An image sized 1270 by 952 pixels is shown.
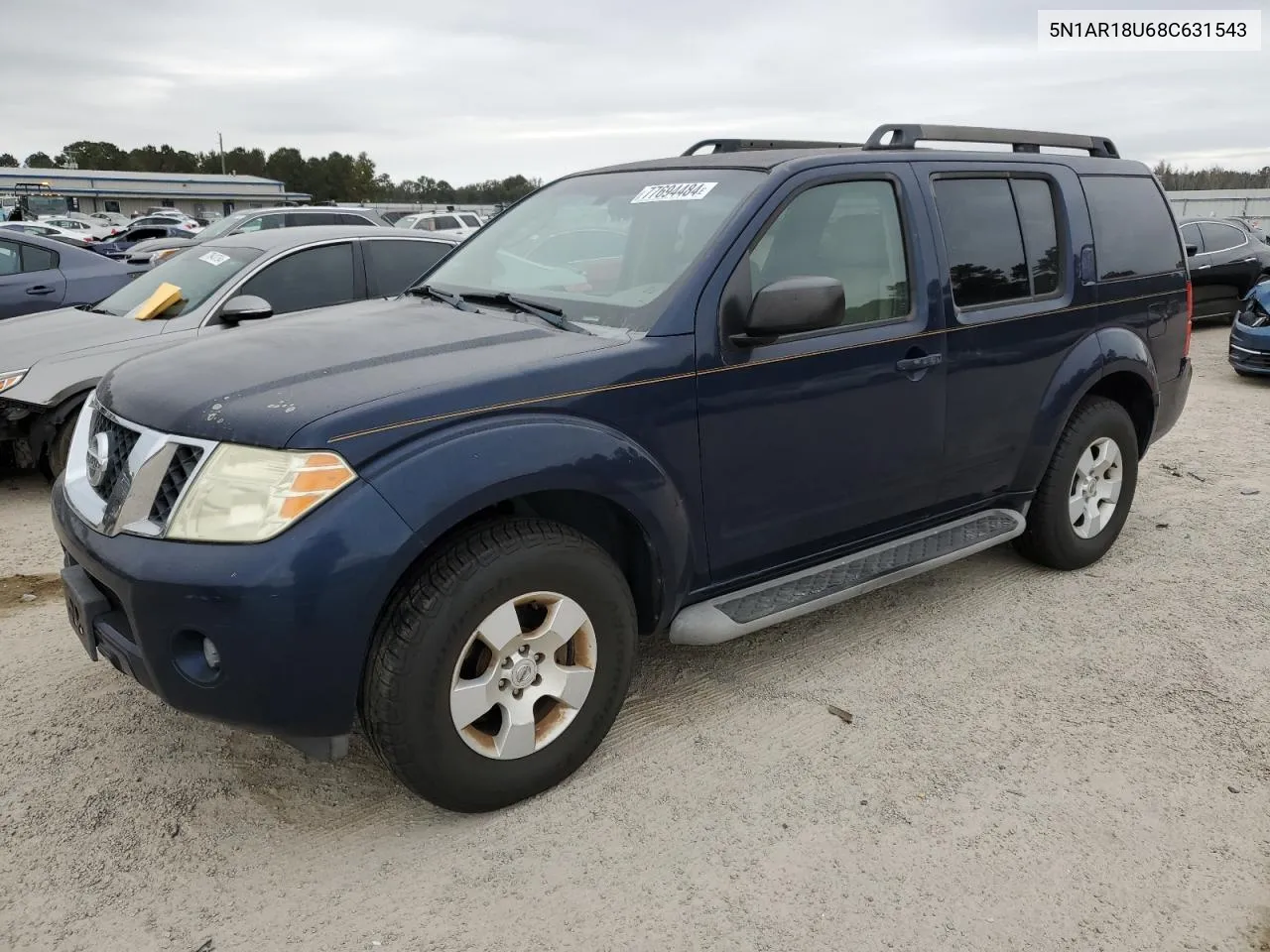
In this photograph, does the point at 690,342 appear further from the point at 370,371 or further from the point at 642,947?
the point at 642,947

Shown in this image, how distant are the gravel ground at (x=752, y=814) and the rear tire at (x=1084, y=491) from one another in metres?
→ 0.51

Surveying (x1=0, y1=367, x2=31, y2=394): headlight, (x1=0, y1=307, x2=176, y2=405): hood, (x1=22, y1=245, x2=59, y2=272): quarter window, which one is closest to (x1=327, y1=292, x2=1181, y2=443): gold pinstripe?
(x1=0, y1=307, x2=176, y2=405): hood

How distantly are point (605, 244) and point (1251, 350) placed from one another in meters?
8.49

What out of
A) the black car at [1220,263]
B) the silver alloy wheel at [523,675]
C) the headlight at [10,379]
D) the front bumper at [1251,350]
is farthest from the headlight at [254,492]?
the black car at [1220,263]

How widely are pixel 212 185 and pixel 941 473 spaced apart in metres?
90.6

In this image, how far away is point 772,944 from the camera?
2.39 metres

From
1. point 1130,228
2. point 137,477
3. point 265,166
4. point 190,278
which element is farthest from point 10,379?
point 265,166

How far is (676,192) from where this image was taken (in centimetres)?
355

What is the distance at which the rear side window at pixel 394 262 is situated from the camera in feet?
21.9

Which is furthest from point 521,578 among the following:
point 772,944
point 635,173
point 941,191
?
point 941,191

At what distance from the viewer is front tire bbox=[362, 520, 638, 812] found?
2572 mm

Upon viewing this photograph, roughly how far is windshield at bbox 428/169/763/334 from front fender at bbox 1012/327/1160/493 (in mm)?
1768

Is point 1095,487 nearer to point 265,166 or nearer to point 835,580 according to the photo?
point 835,580

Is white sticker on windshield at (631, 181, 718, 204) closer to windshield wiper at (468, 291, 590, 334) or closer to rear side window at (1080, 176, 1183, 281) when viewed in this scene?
windshield wiper at (468, 291, 590, 334)
